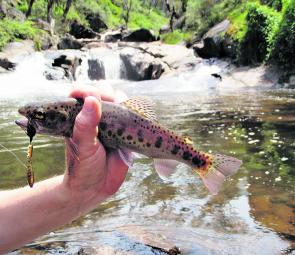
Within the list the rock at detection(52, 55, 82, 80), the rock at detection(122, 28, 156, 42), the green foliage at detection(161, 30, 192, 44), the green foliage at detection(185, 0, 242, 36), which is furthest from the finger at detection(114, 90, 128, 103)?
the rock at detection(122, 28, 156, 42)

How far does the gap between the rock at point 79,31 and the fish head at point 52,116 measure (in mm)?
52995

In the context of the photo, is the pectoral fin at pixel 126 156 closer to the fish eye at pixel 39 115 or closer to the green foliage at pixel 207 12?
the fish eye at pixel 39 115

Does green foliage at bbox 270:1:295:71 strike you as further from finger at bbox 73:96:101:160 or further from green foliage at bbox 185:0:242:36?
finger at bbox 73:96:101:160

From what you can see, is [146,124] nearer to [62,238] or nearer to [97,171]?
[97,171]

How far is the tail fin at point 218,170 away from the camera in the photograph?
2.62 meters

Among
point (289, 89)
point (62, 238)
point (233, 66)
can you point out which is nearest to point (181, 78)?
point (233, 66)

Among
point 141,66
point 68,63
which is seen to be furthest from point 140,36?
point 68,63

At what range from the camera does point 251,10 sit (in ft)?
84.9

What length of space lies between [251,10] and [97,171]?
82.4ft

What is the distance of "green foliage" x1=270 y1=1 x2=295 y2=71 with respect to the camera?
23000mm

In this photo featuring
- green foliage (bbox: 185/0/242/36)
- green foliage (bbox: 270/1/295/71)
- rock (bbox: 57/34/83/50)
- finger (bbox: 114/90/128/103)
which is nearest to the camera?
finger (bbox: 114/90/128/103)

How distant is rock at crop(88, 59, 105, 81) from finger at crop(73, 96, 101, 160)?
2945cm

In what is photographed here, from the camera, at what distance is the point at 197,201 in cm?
603

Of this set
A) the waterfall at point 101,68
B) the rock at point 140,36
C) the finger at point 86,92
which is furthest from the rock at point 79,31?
the finger at point 86,92
